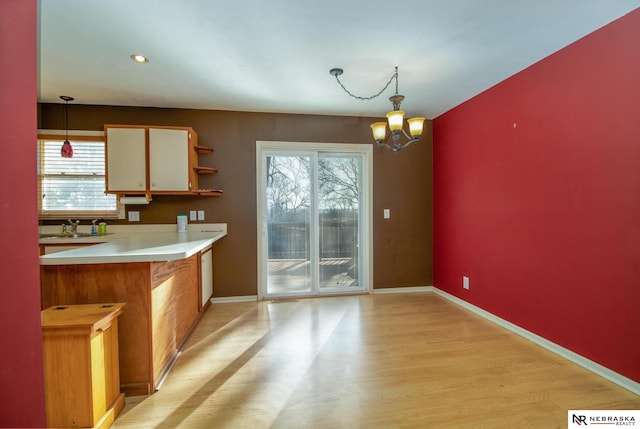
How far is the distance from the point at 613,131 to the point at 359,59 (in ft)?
6.27

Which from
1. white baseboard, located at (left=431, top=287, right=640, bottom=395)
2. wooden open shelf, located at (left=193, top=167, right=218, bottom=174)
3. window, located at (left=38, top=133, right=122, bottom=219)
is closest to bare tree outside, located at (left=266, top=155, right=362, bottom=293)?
wooden open shelf, located at (left=193, top=167, right=218, bottom=174)

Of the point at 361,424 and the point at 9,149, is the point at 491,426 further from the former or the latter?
the point at 9,149

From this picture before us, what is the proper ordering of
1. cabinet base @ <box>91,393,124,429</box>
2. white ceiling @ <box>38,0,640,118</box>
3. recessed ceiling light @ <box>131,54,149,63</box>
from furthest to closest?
recessed ceiling light @ <box>131,54,149,63</box> < white ceiling @ <box>38,0,640,118</box> < cabinet base @ <box>91,393,124,429</box>

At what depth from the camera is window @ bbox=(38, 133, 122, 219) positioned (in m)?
3.36

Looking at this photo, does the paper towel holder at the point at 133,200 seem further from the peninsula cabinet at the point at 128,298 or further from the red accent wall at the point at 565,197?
the red accent wall at the point at 565,197

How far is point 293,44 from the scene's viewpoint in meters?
2.24

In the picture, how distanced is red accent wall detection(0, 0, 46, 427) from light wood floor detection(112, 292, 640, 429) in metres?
1.20

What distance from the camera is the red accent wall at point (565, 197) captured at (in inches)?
74.4

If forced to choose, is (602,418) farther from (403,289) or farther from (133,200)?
(133,200)

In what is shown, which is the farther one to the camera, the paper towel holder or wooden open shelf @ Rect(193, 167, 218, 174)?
wooden open shelf @ Rect(193, 167, 218, 174)

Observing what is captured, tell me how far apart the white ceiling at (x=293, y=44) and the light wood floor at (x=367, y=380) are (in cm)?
249

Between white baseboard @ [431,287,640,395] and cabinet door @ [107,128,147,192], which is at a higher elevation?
cabinet door @ [107,128,147,192]

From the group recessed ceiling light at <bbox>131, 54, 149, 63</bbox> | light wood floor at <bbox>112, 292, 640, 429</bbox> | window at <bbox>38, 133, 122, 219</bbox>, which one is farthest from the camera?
window at <bbox>38, 133, 122, 219</bbox>

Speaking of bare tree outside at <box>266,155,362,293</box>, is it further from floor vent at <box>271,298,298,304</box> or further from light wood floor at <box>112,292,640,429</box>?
light wood floor at <box>112,292,640,429</box>
